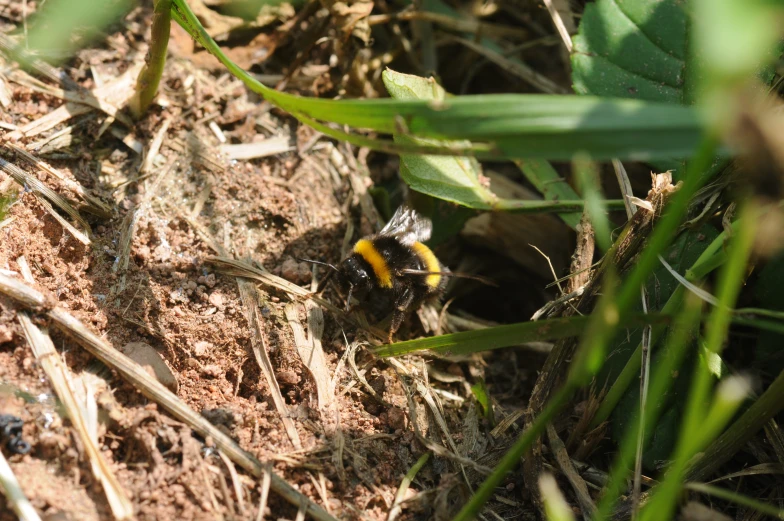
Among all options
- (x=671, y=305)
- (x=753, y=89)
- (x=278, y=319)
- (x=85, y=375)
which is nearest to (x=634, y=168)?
(x=753, y=89)

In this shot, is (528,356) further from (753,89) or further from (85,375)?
(85,375)

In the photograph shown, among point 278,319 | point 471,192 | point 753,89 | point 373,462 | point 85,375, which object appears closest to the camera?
point 85,375

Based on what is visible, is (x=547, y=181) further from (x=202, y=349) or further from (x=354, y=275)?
(x=202, y=349)

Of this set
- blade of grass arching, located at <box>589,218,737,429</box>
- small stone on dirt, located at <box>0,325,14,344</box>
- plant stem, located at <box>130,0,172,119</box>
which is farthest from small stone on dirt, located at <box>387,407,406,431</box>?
plant stem, located at <box>130,0,172,119</box>

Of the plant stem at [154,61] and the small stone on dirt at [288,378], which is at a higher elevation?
the plant stem at [154,61]

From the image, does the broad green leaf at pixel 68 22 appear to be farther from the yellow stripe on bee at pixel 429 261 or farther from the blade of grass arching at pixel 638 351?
the blade of grass arching at pixel 638 351

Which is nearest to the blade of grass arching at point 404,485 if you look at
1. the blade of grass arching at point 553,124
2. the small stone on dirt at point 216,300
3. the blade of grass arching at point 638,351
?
the blade of grass arching at point 638,351

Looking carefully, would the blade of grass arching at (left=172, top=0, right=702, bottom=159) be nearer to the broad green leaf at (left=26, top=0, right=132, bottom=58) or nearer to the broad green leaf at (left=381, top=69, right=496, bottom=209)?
the broad green leaf at (left=381, top=69, right=496, bottom=209)
